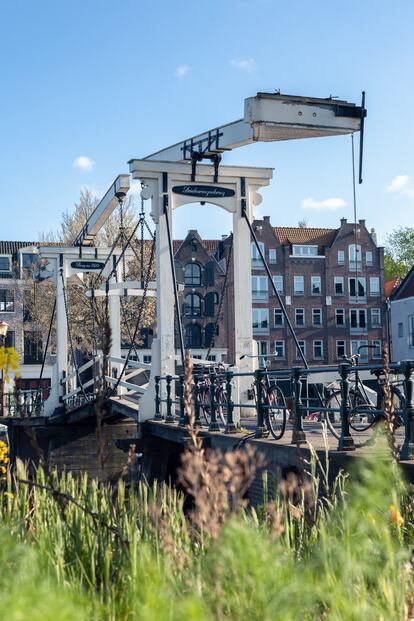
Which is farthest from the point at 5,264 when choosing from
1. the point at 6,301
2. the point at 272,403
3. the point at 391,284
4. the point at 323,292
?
the point at 272,403

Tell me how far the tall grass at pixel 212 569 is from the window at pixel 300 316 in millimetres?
52205

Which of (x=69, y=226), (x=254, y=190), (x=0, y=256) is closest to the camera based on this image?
(x=254, y=190)

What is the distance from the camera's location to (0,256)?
1940 inches

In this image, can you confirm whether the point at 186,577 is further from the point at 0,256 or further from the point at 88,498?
the point at 0,256

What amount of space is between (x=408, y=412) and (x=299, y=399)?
191 cm

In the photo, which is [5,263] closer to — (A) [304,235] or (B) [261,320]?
(B) [261,320]

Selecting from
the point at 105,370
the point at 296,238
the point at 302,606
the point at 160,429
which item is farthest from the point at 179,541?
the point at 296,238

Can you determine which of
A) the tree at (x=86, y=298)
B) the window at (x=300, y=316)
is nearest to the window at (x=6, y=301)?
the tree at (x=86, y=298)

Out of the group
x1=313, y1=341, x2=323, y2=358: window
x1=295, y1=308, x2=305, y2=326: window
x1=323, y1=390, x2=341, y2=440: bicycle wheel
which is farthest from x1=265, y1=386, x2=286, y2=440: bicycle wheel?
x1=295, y1=308, x2=305, y2=326: window

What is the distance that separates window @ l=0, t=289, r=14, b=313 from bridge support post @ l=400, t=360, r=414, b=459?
42.3 metres

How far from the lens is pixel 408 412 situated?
7031mm

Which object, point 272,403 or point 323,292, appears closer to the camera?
point 272,403

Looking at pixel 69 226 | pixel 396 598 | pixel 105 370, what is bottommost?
pixel 396 598

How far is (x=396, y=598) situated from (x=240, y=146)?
978 cm
